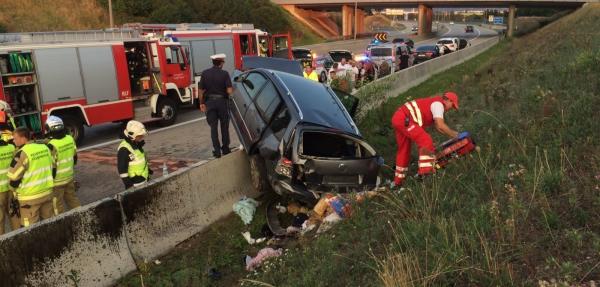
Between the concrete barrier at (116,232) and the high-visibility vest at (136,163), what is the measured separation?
0.34m

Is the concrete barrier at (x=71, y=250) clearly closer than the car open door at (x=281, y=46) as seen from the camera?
Yes

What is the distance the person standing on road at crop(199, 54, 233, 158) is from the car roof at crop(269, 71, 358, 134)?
1298 mm

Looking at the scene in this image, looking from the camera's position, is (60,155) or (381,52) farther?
(381,52)

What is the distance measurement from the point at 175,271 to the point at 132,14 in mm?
42897

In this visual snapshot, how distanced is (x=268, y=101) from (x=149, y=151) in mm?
3859

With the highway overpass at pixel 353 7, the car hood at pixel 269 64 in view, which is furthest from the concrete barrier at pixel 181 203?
the highway overpass at pixel 353 7

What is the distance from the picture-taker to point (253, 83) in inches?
311

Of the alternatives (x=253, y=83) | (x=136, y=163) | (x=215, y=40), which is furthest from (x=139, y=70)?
(x=136, y=163)

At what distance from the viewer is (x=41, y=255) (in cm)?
417

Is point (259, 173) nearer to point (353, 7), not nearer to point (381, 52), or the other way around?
point (381, 52)

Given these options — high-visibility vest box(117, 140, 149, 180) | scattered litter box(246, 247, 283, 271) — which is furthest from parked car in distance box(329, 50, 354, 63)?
scattered litter box(246, 247, 283, 271)

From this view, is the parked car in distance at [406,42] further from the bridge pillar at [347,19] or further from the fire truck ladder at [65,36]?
the bridge pillar at [347,19]

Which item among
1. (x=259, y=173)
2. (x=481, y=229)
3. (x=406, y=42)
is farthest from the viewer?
(x=406, y=42)

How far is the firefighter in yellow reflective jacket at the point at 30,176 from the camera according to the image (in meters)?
5.16
